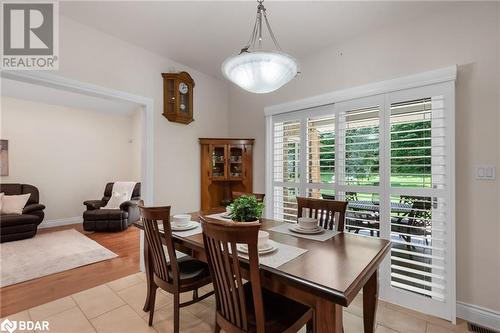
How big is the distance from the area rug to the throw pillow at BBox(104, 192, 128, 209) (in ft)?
2.90

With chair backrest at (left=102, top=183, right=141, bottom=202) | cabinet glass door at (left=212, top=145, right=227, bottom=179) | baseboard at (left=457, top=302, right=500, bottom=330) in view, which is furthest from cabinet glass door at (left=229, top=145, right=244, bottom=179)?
chair backrest at (left=102, top=183, right=141, bottom=202)

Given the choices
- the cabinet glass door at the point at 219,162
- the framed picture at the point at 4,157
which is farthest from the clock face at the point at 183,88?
the framed picture at the point at 4,157

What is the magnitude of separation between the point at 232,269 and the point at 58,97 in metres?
5.64

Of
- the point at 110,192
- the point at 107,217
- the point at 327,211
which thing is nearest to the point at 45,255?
the point at 107,217

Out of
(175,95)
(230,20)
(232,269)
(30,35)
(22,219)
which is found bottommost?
(22,219)

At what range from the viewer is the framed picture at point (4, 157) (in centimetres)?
459

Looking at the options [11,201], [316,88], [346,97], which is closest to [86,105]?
[11,201]

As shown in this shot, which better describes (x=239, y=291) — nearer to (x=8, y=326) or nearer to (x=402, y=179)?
(x=402, y=179)

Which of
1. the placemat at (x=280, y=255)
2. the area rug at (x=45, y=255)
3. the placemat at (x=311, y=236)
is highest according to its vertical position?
the placemat at (x=280, y=255)

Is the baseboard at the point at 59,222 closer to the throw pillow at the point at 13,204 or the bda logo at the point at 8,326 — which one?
the throw pillow at the point at 13,204

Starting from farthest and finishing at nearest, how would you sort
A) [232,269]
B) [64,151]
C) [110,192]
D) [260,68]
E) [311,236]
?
[110,192]
[64,151]
[311,236]
[260,68]
[232,269]

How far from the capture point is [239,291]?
1.17m

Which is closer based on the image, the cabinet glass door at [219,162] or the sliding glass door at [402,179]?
the sliding glass door at [402,179]

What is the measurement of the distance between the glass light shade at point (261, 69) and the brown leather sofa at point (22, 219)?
466cm
